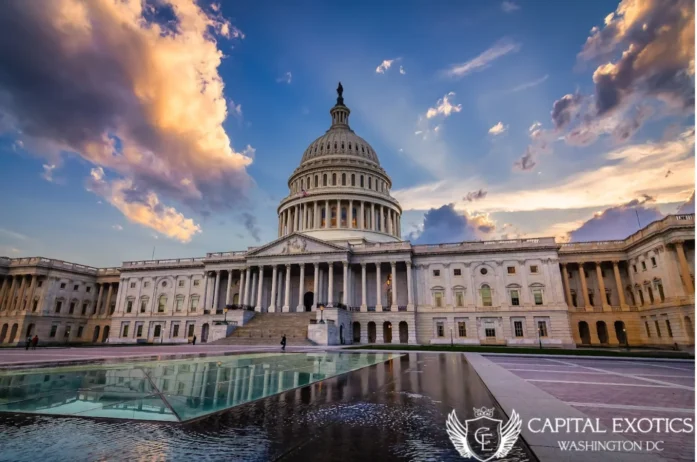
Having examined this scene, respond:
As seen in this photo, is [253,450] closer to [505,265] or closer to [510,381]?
[510,381]

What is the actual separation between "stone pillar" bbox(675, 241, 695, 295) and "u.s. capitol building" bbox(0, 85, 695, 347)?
0.47 ft

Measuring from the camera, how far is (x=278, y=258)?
61.2 metres

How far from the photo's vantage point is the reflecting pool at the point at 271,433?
16.0 feet

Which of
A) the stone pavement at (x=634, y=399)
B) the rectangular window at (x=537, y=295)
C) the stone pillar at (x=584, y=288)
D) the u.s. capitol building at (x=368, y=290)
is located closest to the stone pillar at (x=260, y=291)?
the u.s. capitol building at (x=368, y=290)

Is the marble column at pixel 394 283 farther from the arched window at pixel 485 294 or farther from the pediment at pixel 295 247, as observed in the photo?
the arched window at pixel 485 294

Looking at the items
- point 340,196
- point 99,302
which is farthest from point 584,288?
point 99,302

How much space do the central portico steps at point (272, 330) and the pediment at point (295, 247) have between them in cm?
1057

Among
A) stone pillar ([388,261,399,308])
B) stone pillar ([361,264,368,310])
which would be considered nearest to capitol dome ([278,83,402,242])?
stone pillar ([361,264,368,310])

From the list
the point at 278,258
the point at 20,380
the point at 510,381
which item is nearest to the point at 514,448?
the point at 510,381

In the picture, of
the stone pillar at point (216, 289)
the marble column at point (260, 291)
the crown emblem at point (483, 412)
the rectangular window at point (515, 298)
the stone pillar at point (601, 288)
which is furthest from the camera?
the stone pillar at point (216, 289)

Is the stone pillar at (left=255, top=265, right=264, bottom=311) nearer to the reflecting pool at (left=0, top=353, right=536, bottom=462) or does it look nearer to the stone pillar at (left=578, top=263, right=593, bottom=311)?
the stone pillar at (left=578, top=263, right=593, bottom=311)

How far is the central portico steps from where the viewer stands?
44438 mm

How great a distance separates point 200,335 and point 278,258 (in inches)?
785

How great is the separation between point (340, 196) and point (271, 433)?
70.8 meters
